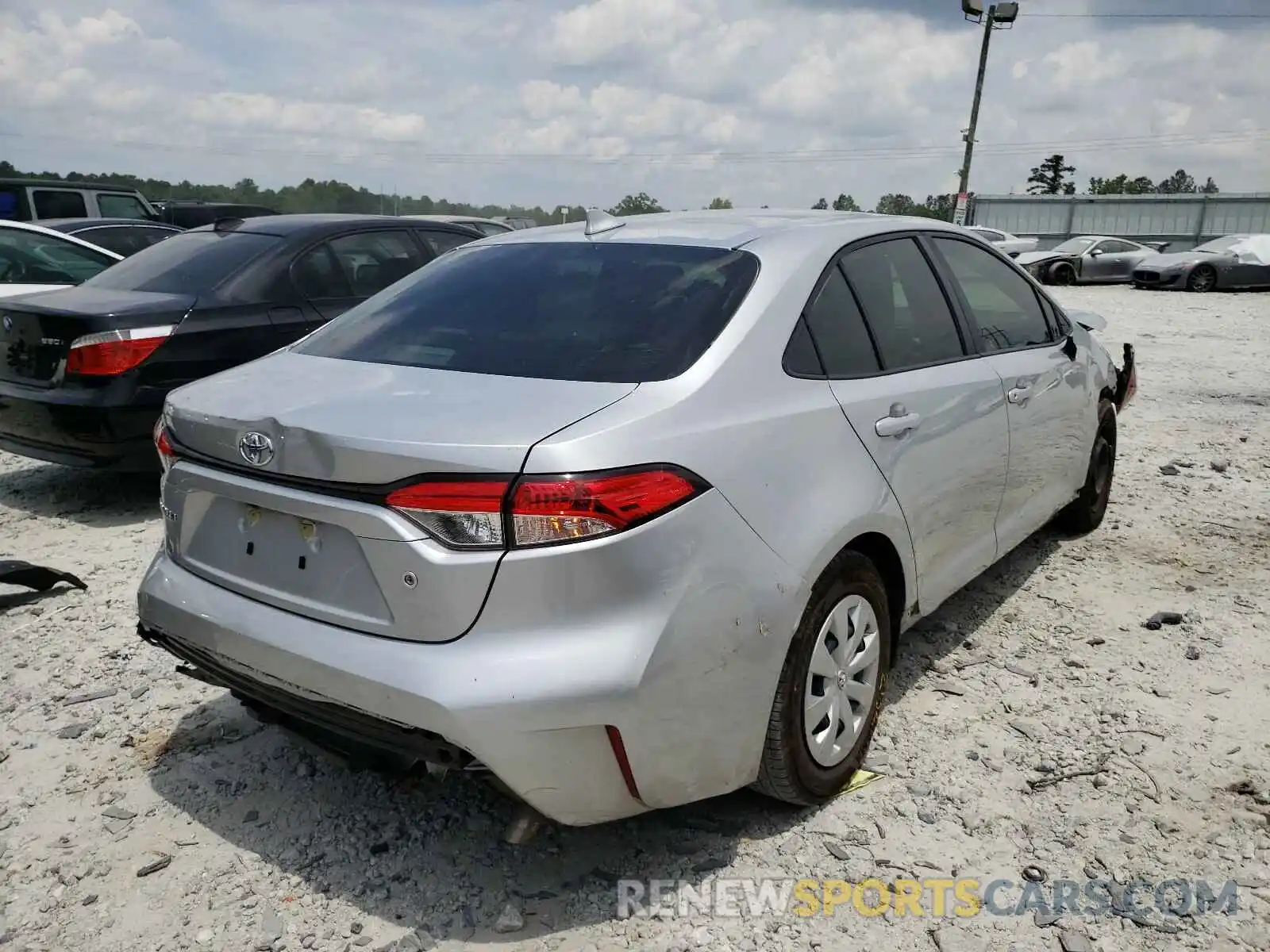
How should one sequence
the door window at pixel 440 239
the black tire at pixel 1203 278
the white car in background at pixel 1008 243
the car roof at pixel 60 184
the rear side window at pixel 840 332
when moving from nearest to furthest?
1. the rear side window at pixel 840 332
2. the door window at pixel 440 239
3. the car roof at pixel 60 184
4. the black tire at pixel 1203 278
5. the white car in background at pixel 1008 243

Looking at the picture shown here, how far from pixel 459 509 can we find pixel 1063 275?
84.3 feet

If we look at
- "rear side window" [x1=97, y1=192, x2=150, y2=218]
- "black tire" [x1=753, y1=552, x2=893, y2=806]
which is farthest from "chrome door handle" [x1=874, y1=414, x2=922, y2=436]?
"rear side window" [x1=97, y1=192, x2=150, y2=218]

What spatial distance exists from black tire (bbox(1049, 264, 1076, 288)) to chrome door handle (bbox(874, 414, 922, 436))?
23936mm

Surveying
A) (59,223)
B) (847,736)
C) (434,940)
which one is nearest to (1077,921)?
(847,736)

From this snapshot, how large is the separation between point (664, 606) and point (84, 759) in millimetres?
2133

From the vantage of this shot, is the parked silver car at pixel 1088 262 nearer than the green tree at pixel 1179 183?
Yes

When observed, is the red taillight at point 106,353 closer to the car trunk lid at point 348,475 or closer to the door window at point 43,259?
the car trunk lid at point 348,475

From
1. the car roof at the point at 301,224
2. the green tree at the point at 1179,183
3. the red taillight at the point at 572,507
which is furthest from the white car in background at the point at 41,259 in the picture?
the green tree at the point at 1179,183

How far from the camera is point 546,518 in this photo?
7.00 feet

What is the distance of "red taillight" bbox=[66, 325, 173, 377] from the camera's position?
5.31 metres

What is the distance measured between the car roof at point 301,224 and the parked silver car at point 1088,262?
21.1 meters

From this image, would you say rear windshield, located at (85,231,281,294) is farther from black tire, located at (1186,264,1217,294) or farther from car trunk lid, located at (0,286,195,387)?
black tire, located at (1186,264,1217,294)

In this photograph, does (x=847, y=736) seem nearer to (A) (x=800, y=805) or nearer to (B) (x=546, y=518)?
(A) (x=800, y=805)

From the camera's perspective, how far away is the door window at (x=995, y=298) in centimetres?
387
